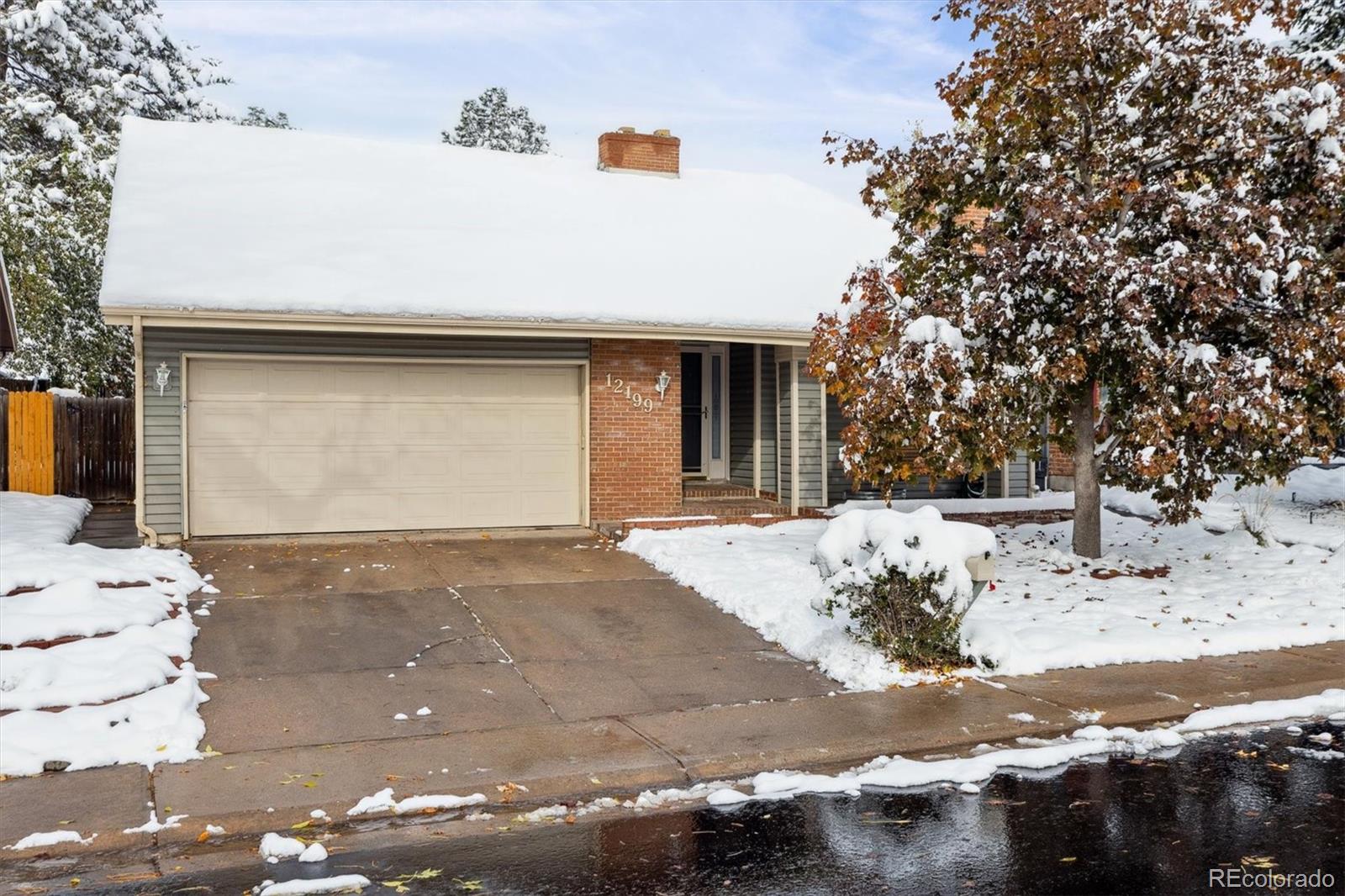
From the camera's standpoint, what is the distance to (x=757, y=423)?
1656 centimetres

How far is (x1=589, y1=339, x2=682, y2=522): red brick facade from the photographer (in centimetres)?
1461

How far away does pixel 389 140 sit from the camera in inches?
722

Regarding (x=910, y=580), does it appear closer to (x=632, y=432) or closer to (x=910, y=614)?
(x=910, y=614)

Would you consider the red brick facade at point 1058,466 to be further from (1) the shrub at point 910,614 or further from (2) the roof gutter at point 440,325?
(1) the shrub at point 910,614

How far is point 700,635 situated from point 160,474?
699cm

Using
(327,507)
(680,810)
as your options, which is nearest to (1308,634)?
(680,810)

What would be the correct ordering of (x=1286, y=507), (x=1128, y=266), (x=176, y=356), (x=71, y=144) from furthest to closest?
(x=71, y=144), (x=1286, y=507), (x=176, y=356), (x=1128, y=266)

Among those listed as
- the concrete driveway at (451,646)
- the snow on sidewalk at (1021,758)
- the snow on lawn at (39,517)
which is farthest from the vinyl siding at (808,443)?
the snow on lawn at (39,517)

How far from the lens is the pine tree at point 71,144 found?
23859mm

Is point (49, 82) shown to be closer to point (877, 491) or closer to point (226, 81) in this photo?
point (226, 81)

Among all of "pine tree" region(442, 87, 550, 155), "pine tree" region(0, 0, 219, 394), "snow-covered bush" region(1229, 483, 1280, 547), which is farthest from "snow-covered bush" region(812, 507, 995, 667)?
"pine tree" region(442, 87, 550, 155)

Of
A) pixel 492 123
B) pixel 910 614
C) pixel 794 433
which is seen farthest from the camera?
pixel 492 123

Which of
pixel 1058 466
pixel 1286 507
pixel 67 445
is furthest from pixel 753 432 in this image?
pixel 67 445

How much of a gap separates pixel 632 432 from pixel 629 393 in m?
0.51
